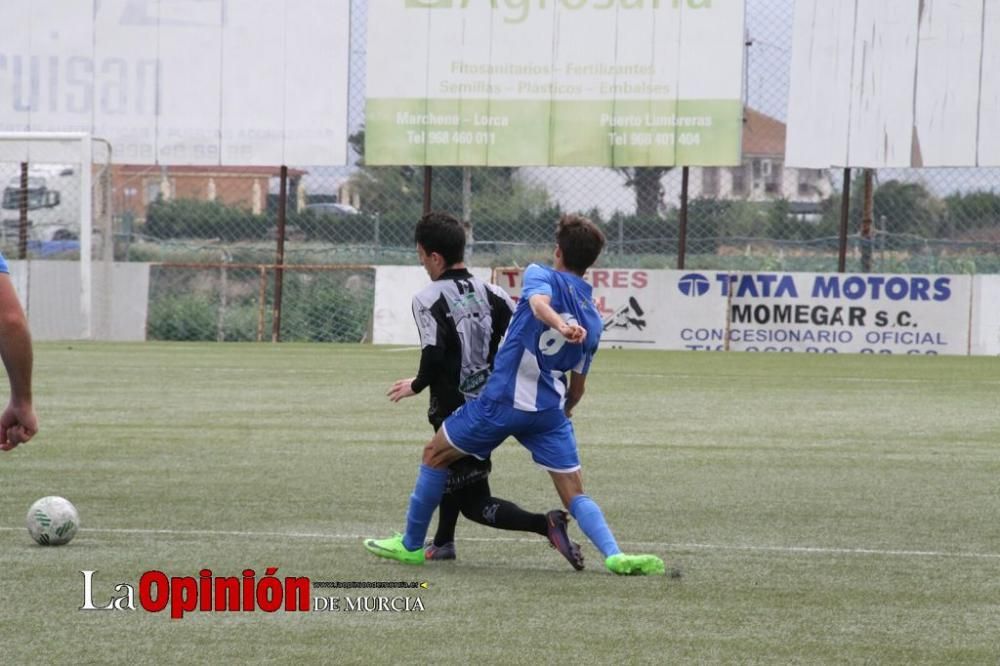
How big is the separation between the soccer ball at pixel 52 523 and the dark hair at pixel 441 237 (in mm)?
1917

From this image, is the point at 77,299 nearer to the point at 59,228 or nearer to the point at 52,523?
the point at 59,228

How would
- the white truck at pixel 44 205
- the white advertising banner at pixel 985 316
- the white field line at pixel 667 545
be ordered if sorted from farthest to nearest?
the white truck at pixel 44 205 → the white advertising banner at pixel 985 316 → the white field line at pixel 667 545

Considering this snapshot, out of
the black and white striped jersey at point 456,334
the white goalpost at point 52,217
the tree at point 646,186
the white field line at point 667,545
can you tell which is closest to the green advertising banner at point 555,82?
the tree at point 646,186

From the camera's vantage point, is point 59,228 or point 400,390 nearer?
point 400,390

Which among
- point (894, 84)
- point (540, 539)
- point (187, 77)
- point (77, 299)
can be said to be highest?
point (894, 84)

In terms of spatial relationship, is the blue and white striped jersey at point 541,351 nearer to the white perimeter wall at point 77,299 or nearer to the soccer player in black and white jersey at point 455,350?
the soccer player in black and white jersey at point 455,350

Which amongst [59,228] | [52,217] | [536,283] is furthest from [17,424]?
[52,217]

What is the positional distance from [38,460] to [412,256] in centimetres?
1954

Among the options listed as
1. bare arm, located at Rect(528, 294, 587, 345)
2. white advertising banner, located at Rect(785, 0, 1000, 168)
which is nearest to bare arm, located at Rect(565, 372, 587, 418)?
bare arm, located at Rect(528, 294, 587, 345)

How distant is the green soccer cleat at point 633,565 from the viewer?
688 cm

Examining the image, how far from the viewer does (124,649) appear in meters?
5.40

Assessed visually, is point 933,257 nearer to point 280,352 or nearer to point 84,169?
point 280,352

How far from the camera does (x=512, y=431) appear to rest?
7.11 meters

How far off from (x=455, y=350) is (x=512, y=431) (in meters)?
0.52
